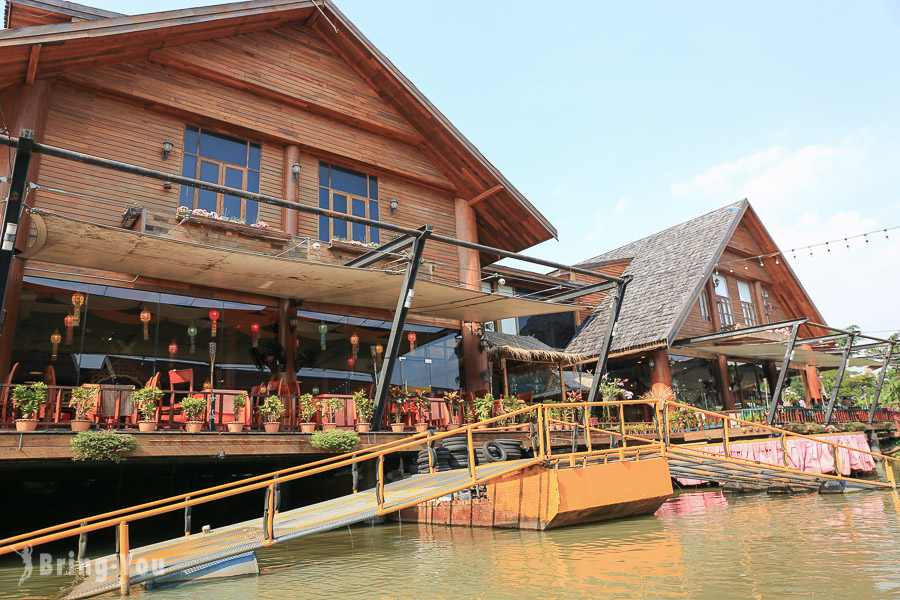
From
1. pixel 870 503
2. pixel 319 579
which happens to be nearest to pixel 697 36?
pixel 870 503

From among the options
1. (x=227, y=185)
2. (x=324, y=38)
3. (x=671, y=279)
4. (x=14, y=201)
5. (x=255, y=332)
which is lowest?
(x=255, y=332)

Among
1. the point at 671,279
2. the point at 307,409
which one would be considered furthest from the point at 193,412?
the point at 671,279

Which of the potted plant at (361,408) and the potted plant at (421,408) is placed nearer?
the potted plant at (361,408)

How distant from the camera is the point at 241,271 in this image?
36.8 ft

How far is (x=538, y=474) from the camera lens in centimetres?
881

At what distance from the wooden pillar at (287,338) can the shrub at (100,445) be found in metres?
4.94

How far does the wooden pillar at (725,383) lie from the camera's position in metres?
24.6

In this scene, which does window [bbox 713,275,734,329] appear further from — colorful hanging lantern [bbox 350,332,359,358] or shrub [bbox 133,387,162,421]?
shrub [bbox 133,387,162,421]

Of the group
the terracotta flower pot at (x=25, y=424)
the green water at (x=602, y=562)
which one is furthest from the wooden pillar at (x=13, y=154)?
the green water at (x=602, y=562)

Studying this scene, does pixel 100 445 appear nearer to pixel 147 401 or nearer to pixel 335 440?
pixel 147 401

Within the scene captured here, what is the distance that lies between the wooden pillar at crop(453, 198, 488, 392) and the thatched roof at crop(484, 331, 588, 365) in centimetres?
49

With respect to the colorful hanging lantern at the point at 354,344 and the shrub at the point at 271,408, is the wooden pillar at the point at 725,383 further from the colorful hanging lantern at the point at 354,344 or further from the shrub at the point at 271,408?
the shrub at the point at 271,408

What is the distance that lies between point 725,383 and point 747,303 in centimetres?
438

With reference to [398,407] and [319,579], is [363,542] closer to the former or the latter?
[319,579]
